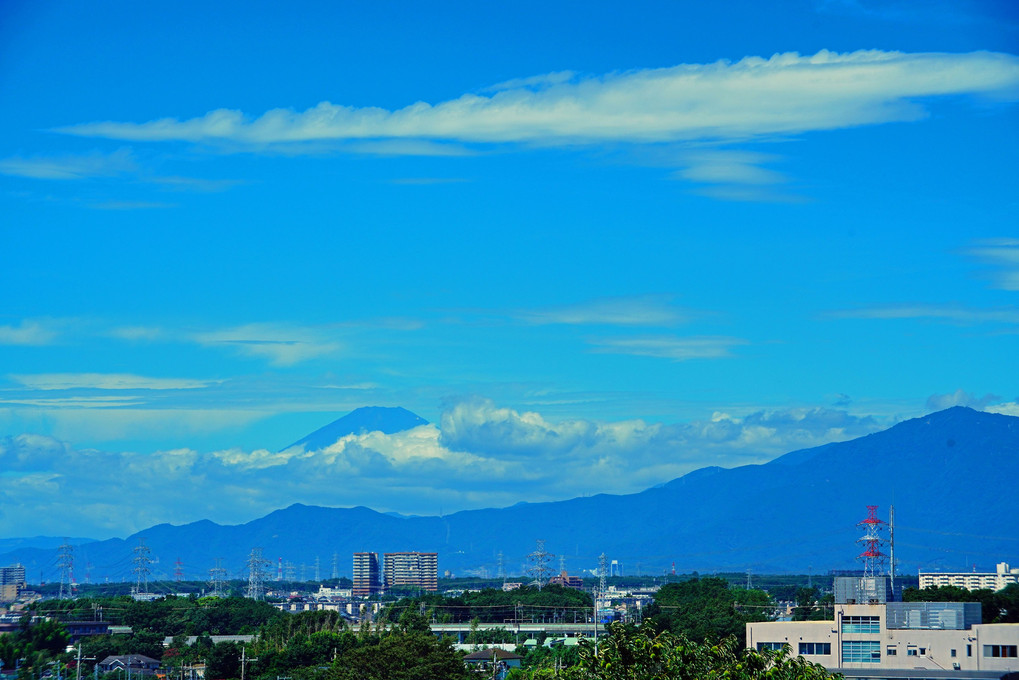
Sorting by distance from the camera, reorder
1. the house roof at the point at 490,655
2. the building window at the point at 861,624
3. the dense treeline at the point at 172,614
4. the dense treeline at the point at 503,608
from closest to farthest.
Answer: the building window at the point at 861,624 → the house roof at the point at 490,655 → the dense treeline at the point at 172,614 → the dense treeline at the point at 503,608

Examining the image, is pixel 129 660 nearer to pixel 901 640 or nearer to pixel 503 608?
pixel 503 608

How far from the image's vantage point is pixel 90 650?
14300cm

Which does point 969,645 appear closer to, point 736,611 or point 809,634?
point 809,634

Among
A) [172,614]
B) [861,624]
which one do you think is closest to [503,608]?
[172,614]

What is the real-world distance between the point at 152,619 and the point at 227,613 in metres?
12.7

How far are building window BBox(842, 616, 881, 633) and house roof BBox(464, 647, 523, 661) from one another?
56162mm

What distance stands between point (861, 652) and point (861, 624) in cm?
162

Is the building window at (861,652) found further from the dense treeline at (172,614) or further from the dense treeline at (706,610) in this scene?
the dense treeline at (172,614)

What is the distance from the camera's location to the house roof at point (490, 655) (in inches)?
5162

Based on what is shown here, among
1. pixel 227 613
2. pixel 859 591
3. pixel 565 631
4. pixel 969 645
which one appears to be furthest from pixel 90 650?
pixel 969 645

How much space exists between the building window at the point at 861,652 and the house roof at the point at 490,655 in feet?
184

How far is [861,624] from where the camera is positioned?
78875 mm

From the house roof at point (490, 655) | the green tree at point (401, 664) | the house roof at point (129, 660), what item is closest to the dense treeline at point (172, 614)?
the house roof at point (129, 660)

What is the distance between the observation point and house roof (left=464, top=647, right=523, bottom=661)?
131 m
